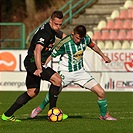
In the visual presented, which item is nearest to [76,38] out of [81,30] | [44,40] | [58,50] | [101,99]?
[81,30]

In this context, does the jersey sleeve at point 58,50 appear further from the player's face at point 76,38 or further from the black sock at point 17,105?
the black sock at point 17,105

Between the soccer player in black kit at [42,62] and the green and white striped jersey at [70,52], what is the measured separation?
0.76 ft

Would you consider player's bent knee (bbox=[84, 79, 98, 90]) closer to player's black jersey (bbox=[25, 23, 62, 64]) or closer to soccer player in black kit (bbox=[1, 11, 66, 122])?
soccer player in black kit (bbox=[1, 11, 66, 122])

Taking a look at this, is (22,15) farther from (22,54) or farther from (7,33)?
(22,54)

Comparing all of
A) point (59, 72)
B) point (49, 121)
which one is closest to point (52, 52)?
point (59, 72)

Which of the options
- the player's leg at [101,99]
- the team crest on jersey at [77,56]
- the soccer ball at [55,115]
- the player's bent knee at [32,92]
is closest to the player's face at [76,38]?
the team crest on jersey at [77,56]

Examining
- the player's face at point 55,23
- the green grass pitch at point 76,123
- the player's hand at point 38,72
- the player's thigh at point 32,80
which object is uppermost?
the player's face at point 55,23

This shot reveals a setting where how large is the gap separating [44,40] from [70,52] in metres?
0.70

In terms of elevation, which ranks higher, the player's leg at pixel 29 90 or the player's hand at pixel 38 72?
the player's hand at pixel 38 72

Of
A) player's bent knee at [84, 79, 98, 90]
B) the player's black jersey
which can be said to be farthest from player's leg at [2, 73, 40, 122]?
player's bent knee at [84, 79, 98, 90]

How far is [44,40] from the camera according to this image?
10.4 metres

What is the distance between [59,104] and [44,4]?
21.5m

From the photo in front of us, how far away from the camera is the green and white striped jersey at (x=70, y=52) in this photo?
35.8 feet

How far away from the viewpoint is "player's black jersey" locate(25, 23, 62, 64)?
34.3ft
